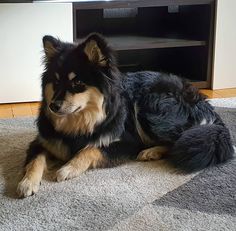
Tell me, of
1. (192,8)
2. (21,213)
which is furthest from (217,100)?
(21,213)

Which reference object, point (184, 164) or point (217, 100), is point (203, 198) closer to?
point (184, 164)

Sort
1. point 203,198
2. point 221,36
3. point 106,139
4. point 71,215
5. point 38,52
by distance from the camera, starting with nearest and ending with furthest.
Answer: point 71,215, point 203,198, point 106,139, point 38,52, point 221,36

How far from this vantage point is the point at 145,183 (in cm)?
177

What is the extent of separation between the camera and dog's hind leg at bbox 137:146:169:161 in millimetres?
1976

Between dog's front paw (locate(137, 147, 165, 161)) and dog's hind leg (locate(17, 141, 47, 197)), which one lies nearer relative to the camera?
dog's hind leg (locate(17, 141, 47, 197))

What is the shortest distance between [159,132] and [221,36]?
49.2 inches

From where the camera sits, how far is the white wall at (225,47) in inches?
116

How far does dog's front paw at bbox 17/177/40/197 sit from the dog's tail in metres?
0.60

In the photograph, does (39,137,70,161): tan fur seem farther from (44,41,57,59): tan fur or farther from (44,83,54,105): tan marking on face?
(44,41,57,59): tan fur

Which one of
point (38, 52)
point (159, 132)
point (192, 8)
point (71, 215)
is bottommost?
point (71, 215)

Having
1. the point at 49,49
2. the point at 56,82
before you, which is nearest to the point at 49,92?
the point at 56,82

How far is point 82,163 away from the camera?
183 centimetres

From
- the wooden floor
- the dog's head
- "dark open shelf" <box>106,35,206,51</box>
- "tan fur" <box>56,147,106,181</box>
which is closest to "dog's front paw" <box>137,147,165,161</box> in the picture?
"tan fur" <box>56,147,106,181</box>

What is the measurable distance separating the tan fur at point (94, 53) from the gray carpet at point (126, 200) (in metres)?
0.46
